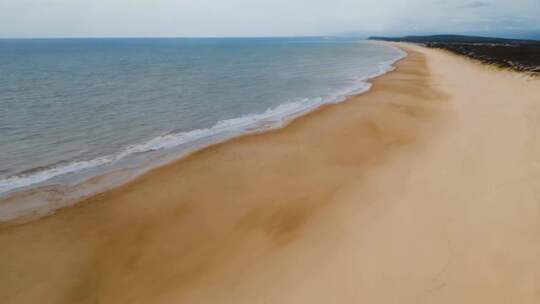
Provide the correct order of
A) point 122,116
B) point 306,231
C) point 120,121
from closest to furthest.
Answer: point 306,231 < point 120,121 < point 122,116

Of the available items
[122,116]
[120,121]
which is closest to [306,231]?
[120,121]

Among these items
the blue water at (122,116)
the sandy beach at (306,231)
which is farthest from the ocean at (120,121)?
the sandy beach at (306,231)

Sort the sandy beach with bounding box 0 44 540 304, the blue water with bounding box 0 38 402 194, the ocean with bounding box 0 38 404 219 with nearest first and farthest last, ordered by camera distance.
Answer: the sandy beach with bounding box 0 44 540 304 < the ocean with bounding box 0 38 404 219 < the blue water with bounding box 0 38 402 194

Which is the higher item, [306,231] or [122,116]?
[122,116]

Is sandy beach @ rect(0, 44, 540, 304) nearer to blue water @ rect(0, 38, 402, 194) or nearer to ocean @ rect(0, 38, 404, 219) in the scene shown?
ocean @ rect(0, 38, 404, 219)

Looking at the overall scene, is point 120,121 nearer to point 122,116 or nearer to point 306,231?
point 122,116

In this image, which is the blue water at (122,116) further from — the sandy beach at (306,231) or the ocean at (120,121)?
the sandy beach at (306,231)

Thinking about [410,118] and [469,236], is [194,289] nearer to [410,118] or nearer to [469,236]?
[469,236]

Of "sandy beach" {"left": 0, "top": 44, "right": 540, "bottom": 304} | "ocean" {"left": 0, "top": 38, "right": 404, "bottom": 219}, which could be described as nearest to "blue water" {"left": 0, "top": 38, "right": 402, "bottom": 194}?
"ocean" {"left": 0, "top": 38, "right": 404, "bottom": 219}

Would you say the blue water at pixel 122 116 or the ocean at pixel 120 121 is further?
the blue water at pixel 122 116
